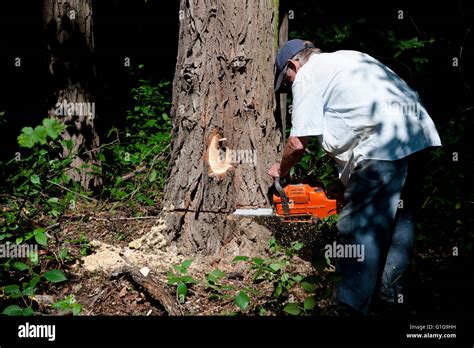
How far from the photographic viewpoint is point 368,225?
3.59 m

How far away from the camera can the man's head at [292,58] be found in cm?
400

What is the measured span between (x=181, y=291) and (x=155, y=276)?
15.0 inches

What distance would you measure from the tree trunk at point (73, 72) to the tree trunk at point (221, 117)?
6.03 feet

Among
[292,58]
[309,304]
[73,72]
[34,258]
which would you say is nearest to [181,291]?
[309,304]

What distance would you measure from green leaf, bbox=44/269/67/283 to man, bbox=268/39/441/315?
6.20ft

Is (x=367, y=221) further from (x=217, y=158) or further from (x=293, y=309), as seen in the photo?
(x=217, y=158)

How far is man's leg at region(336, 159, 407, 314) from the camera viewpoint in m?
3.59

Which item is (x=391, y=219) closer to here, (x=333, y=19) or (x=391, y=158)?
(x=391, y=158)

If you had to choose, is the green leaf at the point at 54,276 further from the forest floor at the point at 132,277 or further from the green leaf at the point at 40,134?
the green leaf at the point at 40,134

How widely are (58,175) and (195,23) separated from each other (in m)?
2.04

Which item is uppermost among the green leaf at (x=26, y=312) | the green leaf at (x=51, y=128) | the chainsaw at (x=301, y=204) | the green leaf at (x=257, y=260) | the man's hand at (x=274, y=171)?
the green leaf at (x=51, y=128)

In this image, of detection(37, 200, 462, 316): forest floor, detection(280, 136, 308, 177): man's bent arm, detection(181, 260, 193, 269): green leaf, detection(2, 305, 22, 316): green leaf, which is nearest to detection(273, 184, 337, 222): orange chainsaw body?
detection(37, 200, 462, 316): forest floor

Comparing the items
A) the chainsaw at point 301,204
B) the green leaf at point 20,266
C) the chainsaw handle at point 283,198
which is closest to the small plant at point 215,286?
the chainsaw at point 301,204

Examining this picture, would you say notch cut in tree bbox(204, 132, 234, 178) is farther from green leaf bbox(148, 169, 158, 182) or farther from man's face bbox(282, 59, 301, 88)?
green leaf bbox(148, 169, 158, 182)
